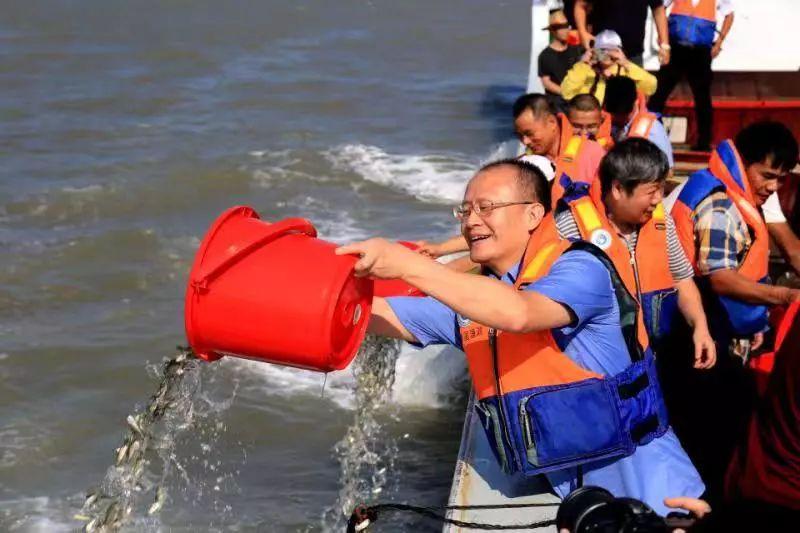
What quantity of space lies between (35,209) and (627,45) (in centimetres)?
647

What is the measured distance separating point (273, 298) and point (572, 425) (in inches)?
32.5

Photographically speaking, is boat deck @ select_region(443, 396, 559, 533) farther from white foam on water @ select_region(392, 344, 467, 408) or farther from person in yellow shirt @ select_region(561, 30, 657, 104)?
person in yellow shirt @ select_region(561, 30, 657, 104)

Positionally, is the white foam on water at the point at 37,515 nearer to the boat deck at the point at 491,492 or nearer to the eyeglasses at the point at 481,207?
the boat deck at the point at 491,492

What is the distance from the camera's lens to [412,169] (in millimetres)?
13922

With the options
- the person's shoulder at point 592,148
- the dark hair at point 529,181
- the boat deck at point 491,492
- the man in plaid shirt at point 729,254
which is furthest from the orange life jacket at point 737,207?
the dark hair at point 529,181

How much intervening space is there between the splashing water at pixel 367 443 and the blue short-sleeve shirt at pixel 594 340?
1.92 metres

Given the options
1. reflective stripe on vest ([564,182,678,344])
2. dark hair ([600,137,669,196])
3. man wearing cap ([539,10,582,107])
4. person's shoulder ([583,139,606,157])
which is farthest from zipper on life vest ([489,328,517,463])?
man wearing cap ([539,10,582,107])

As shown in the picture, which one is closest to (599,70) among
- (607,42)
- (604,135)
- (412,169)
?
(607,42)

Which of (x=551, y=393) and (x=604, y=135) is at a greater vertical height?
(x=551, y=393)

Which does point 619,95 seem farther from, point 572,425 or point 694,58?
point 572,425

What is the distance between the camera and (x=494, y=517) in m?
3.50

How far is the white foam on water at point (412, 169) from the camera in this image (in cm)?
1297

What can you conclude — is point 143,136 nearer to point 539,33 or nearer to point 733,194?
point 539,33

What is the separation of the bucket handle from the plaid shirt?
1827mm
